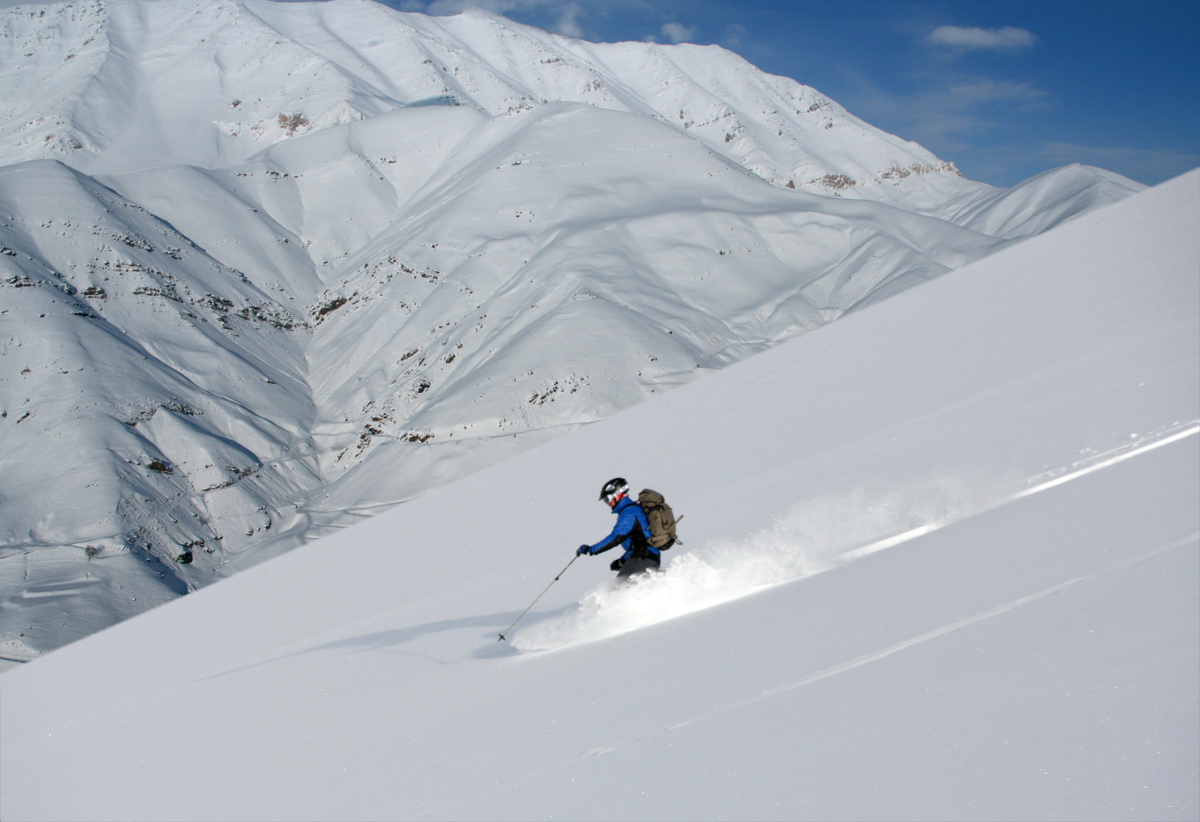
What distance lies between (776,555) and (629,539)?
3.53 feet

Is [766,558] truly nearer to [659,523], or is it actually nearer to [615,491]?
[659,523]

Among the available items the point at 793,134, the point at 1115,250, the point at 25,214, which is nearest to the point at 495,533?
the point at 1115,250

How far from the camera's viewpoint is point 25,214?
43.6 metres

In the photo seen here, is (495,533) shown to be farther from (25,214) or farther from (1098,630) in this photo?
(25,214)

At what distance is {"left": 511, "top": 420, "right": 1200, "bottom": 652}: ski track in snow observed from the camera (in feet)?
15.9

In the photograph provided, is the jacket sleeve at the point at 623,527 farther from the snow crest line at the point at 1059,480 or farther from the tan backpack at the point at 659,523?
the snow crest line at the point at 1059,480

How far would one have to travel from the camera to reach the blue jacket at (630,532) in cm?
548

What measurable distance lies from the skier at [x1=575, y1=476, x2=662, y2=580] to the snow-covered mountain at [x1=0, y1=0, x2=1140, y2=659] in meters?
24.8

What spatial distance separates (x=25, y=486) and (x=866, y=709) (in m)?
38.0

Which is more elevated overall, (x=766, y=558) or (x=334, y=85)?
(x=334, y=85)

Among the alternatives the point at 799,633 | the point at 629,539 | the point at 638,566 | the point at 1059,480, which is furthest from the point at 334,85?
the point at 799,633

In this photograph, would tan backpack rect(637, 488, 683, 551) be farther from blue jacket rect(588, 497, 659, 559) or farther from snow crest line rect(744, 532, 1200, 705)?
snow crest line rect(744, 532, 1200, 705)

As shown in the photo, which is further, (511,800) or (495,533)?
(495,533)

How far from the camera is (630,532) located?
216 inches
